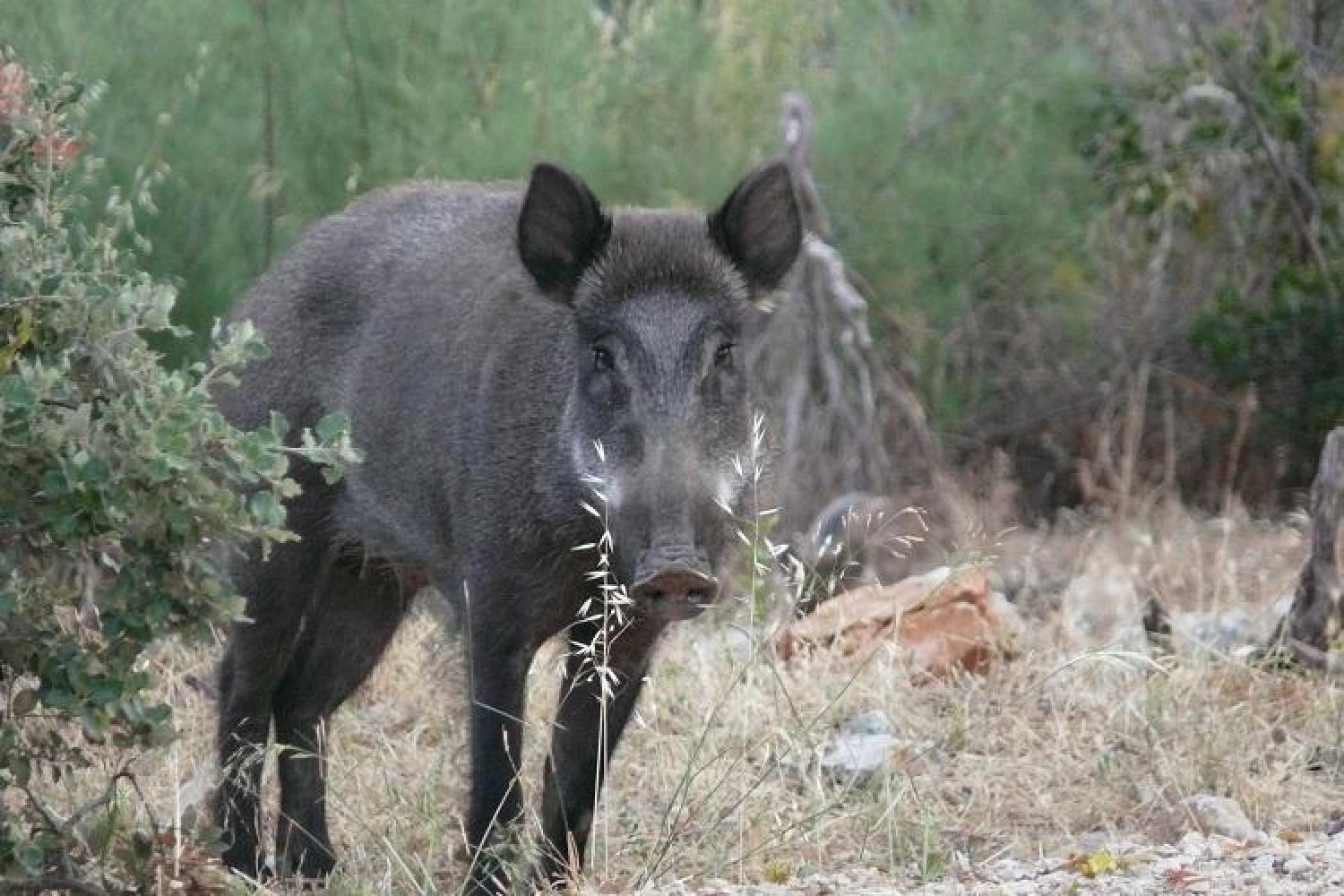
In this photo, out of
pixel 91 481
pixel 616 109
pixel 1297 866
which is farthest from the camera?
pixel 616 109

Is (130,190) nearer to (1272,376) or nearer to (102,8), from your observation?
(102,8)

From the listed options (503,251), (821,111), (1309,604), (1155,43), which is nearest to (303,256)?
(503,251)

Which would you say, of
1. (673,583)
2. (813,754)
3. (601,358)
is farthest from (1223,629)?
(673,583)

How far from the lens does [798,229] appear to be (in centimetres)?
546

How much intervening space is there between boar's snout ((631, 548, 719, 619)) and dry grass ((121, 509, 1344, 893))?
0.33 metres

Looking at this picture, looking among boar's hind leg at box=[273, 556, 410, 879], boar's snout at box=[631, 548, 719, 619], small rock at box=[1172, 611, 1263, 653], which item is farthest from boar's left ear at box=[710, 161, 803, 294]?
small rock at box=[1172, 611, 1263, 653]

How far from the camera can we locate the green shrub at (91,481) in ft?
12.8

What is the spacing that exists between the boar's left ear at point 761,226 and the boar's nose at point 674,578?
1024mm

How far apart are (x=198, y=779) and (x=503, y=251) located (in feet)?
5.43

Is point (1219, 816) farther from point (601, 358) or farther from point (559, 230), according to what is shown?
point (559, 230)

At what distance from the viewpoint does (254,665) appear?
6.18 m

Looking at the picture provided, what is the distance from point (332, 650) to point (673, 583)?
2.10 m

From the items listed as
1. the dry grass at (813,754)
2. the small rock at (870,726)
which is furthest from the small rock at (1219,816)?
the small rock at (870,726)

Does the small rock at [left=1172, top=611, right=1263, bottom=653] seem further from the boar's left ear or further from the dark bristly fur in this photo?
the dark bristly fur
